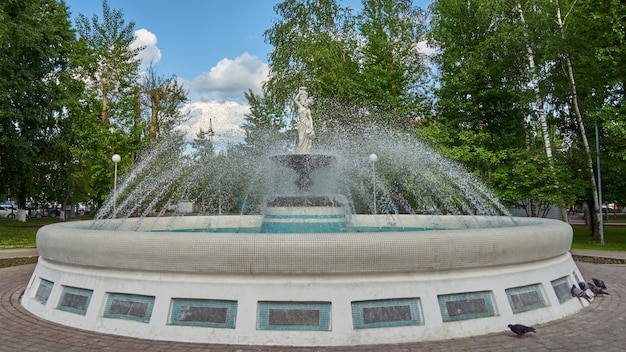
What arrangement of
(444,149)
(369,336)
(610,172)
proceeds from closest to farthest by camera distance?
(369,336) → (610,172) → (444,149)

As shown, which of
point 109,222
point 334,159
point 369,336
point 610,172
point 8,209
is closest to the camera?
point 369,336

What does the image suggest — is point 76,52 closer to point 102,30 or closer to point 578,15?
point 102,30

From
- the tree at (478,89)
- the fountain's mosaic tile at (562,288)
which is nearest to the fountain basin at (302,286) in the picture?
the fountain's mosaic tile at (562,288)

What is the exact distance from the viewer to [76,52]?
3123 cm

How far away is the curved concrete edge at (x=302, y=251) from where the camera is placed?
16.5 ft

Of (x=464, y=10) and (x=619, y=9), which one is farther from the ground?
(x=464, y=10)

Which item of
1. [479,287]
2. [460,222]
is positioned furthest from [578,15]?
[479,287]

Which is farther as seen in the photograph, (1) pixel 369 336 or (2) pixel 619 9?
(2) pixel 619 9

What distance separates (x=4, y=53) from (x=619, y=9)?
1224 inches

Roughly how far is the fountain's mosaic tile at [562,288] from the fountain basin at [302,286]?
689mm

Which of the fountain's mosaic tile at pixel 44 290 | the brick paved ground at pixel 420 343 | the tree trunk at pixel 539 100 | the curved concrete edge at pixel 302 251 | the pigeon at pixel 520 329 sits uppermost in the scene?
the tree trunk at pixel 539 100

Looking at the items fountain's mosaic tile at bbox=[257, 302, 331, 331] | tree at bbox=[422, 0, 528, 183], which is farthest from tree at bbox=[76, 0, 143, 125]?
fountain's mosaic tile at bbox=[257, 302, 331, 331]

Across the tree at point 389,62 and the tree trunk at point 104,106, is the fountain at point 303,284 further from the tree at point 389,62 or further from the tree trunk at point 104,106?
the tree trunk at point 104,106

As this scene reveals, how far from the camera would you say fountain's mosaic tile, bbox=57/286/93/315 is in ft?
18.9
